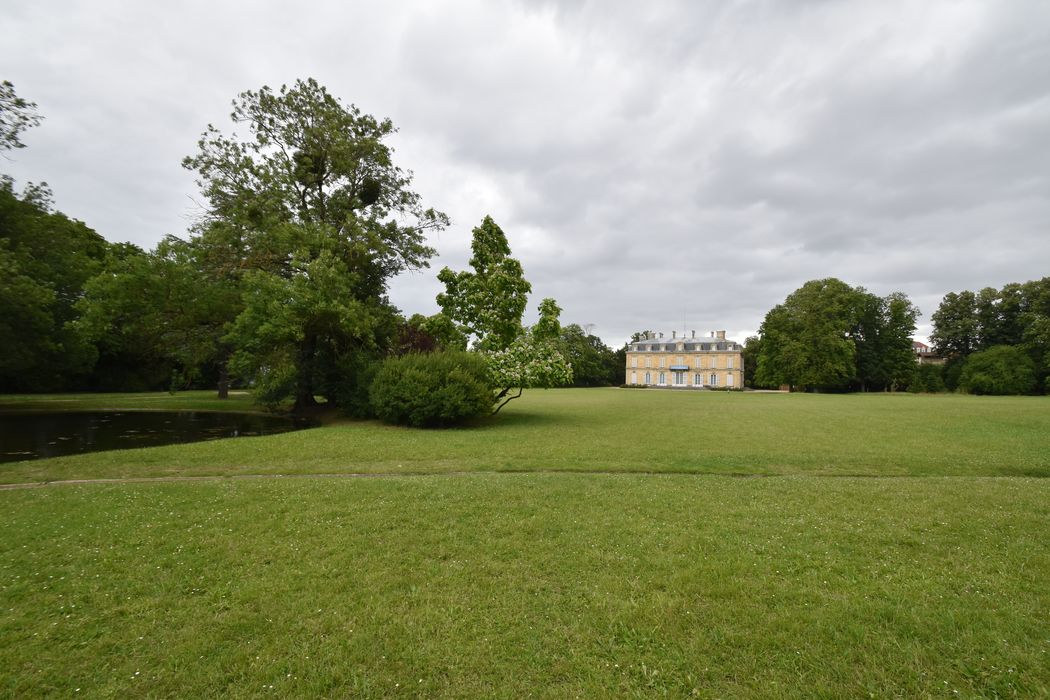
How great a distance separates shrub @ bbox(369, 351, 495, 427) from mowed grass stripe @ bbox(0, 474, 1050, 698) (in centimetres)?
1014

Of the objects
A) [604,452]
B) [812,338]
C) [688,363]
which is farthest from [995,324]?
[604,452]

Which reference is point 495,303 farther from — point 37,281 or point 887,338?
point 887,338

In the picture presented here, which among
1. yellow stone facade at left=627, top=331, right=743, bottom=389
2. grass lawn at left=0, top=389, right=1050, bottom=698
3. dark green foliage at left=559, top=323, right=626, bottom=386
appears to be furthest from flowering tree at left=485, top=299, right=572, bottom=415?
yellow stone facade at left=627, top=331, right=743, bottom=389

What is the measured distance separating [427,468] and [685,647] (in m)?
7.34

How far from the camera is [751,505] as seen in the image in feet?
22.6

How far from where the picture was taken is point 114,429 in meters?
16.3

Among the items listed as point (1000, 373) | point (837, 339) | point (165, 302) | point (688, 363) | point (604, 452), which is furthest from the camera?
point (688, 363)

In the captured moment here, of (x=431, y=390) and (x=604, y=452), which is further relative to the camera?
(x=431, y=390)

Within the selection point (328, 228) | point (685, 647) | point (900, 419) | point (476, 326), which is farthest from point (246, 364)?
point (900, 419)

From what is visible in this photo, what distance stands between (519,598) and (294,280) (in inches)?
679

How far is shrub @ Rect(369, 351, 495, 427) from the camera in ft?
56.0

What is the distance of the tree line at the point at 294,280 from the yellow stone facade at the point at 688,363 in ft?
219

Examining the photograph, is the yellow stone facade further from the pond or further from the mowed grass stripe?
the mowed grass stripe

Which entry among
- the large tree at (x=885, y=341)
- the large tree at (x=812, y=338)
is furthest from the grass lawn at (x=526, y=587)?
the large tree at (x=885, y=341)
